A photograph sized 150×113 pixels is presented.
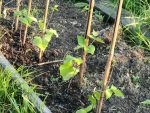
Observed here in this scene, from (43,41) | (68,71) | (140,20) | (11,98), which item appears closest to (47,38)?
(43,41)

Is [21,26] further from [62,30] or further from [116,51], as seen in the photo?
[116,51]

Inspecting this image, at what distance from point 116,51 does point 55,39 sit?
537 millimetres

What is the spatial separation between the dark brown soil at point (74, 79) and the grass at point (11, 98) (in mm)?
184

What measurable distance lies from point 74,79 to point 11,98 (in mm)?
581

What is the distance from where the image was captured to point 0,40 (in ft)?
12.2

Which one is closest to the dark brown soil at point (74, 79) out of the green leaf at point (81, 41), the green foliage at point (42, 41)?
the green foliage at point (42, 41)

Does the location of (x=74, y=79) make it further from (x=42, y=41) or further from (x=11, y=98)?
(x=11, y=98)

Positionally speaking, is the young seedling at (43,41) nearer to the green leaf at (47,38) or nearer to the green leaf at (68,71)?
the green leaf at (47,38)

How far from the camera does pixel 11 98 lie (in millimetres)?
3070

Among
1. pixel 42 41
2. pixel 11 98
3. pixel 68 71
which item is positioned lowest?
pixel 11 98

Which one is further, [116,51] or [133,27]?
[133,27]

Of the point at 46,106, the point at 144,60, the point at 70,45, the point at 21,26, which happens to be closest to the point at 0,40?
the point at 21,26

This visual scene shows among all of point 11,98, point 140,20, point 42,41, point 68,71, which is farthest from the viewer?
point 140,20

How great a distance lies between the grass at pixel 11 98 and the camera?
3.02 meters
